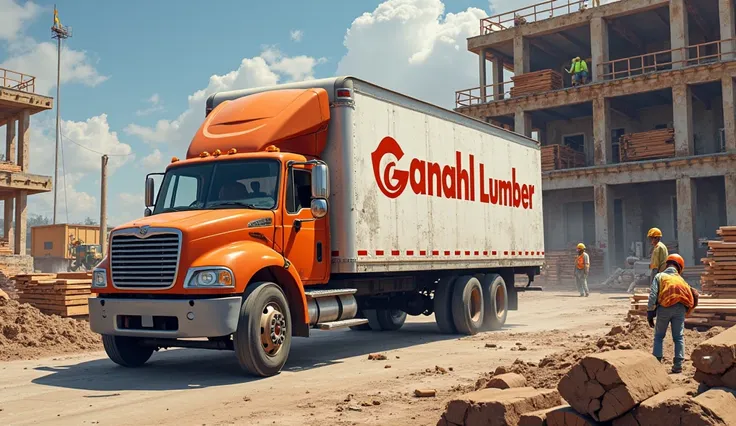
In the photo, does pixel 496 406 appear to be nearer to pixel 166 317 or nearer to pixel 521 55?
pixel 166 317

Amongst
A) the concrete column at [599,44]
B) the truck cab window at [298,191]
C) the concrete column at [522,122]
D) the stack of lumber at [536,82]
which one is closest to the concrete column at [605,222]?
the concrete column at [522,122]

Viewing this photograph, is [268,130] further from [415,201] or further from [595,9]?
[595,9]

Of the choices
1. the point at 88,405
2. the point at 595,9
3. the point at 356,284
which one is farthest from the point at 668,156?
the point at 88,405

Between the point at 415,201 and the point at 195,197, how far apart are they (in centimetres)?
396

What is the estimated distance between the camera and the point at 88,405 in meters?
7.75

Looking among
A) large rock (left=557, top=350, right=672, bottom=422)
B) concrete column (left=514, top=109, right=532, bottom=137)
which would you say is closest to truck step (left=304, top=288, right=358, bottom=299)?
large rock (left=557, top=350, right=672, bottom=422)

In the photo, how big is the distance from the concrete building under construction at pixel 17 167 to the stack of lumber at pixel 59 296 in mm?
23044

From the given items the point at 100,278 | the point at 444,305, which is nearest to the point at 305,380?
the point at 100,278

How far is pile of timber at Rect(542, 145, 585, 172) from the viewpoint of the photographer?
37469mm

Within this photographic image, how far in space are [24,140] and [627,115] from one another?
3325cm

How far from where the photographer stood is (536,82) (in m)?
38.4

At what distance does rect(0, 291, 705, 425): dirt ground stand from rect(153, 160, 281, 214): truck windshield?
7.56 feet

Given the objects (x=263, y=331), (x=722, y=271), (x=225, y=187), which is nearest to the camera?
(x=263, y=331)

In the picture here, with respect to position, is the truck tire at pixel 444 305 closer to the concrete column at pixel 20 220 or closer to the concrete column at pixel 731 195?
the concrete column at pixel 731 195
